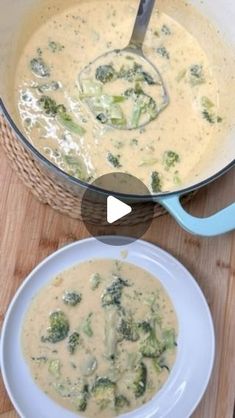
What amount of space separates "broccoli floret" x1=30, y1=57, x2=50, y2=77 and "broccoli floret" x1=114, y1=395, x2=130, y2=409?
1.75ft

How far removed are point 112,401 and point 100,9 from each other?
2.16 feet

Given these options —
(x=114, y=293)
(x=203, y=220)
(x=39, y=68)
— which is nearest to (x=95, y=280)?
(x=114, y=293)

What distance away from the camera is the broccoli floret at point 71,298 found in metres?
1.40

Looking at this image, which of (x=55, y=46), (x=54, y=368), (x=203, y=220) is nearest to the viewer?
(x=203, y=220)

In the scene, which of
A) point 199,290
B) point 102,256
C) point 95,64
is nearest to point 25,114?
point 95,64

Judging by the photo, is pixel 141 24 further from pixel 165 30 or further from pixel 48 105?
pixel 48 105

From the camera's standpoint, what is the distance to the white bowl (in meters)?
1.37

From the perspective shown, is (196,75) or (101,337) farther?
(196,75)

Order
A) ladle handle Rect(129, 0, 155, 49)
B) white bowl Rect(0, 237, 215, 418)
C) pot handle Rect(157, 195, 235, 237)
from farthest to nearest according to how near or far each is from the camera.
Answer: ladle handle Rect(129, 0, 155, 49), white bowl Rect(0, 237, 215, 418), pot handle Rect(157, 195, 235, 237)

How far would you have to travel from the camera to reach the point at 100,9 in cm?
152

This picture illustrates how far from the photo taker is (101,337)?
1.40 meters

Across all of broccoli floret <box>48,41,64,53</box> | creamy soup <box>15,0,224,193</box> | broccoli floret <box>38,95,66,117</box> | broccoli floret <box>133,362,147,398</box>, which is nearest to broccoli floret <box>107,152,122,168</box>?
creamy soup <box>15,0,224,193</box>

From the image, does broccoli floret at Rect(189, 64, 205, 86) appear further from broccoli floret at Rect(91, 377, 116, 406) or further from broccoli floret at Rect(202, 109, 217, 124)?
broccoli floret at Rect(91, 377, 116, 406)

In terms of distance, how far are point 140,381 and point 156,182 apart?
32cm
